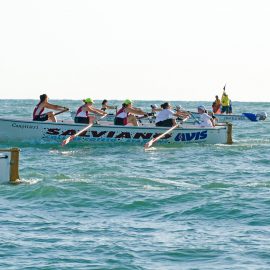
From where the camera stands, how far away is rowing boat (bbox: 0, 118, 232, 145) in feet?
95.3

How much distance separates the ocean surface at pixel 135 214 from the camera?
12438 millimetres

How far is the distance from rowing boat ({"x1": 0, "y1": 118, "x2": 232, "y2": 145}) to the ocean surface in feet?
10.1

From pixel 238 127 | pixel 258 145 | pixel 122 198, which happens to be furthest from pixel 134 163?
pixel 238 127

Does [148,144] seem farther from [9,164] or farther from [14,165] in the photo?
[9,164]

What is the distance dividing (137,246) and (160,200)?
421 centimetres

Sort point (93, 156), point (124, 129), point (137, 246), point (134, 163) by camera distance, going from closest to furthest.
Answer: point (137, 246), point (134, 163), point (93, 156), point (124, 129)

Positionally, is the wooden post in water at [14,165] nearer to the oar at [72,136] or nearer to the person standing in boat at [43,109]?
the oar at [72,136]

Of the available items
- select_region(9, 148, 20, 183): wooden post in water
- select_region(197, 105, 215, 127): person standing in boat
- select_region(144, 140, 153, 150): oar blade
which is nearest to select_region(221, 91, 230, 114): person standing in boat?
select_region(197, 105, 215, 127): person standing in boat

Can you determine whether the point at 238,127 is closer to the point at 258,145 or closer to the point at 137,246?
the point at 258,145

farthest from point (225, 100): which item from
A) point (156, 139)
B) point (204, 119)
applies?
point (156, 139)

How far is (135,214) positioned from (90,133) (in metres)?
13.6

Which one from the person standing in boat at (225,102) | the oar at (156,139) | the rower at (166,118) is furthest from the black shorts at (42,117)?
the person standing in boat at (225,102)

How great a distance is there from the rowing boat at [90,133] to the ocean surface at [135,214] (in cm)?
308

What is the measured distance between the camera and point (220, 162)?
25.8 meters
